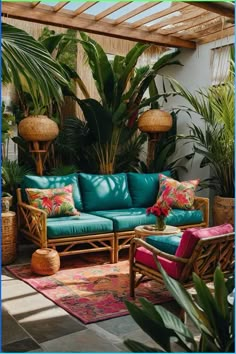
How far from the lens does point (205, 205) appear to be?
17.3 ft

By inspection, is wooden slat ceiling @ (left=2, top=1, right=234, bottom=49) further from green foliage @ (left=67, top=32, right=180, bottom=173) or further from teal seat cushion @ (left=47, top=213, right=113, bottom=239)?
teal seat cushion @ (left=47, top=213, right=113, bottom=239)

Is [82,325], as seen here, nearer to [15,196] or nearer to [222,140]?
[15,196]

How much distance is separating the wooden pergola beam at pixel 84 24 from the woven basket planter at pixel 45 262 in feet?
9.56

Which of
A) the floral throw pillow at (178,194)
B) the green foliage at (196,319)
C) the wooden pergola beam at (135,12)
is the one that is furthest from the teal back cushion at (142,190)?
the green foliage at (196,319)

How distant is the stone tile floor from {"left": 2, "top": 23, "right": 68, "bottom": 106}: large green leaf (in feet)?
5.19

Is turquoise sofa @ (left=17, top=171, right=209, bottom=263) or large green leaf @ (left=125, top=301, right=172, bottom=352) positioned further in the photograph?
turquoise sofa @ (left=17, top=171, right=209, bottom=263)

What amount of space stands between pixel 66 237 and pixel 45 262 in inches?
16.9

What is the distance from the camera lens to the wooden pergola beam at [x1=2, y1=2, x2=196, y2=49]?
4.91 meters

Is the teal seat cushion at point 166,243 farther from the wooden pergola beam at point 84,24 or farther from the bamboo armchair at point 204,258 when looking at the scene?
the wooden pergola beam at point 84,24

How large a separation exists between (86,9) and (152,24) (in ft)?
3.81

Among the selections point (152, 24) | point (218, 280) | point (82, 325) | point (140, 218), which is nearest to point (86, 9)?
point (152, 24)

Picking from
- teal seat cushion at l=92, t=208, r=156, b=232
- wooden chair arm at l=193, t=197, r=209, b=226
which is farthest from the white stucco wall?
teal seat cushion at l=92, t=208, r=156, b=232

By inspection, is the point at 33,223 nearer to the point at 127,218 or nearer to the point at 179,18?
the point at 127,218

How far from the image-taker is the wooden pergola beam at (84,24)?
4.91m
